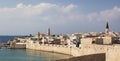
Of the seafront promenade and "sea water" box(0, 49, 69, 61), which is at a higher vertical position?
the seafront promenade

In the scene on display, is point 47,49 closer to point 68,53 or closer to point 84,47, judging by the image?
point 68,53

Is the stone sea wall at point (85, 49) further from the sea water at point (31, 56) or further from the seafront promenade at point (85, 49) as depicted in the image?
the sea water at point (31, 56)

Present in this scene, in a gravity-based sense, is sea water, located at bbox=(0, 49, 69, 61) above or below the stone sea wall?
below

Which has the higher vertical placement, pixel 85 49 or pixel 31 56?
pixel 85 49

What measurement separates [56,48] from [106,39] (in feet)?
46.7

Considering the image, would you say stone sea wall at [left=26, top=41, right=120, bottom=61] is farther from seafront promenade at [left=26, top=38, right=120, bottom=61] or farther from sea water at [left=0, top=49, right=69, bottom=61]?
sea water at [left=0, top=49, right=69, bottom=61]

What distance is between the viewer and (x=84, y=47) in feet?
106

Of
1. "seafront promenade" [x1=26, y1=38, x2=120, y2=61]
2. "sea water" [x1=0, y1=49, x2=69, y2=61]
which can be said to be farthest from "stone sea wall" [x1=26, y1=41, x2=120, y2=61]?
"sea water" [x1=0, y1=49, x2=69, y2=61]

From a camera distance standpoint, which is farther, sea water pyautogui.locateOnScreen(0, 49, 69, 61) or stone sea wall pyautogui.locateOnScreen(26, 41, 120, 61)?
sea water pyautogui.locateOnScreen(0, 49, 69, 61)

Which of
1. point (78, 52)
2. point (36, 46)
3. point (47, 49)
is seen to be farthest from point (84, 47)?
point (36, 46)

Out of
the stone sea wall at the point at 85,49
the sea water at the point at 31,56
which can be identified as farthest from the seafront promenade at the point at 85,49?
the sea water at the point at 31,56

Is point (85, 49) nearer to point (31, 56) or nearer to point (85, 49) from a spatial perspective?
point (85, 49)

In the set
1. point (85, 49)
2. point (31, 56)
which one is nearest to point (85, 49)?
point (85, 49)

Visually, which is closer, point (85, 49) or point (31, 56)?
point (85, 49)
